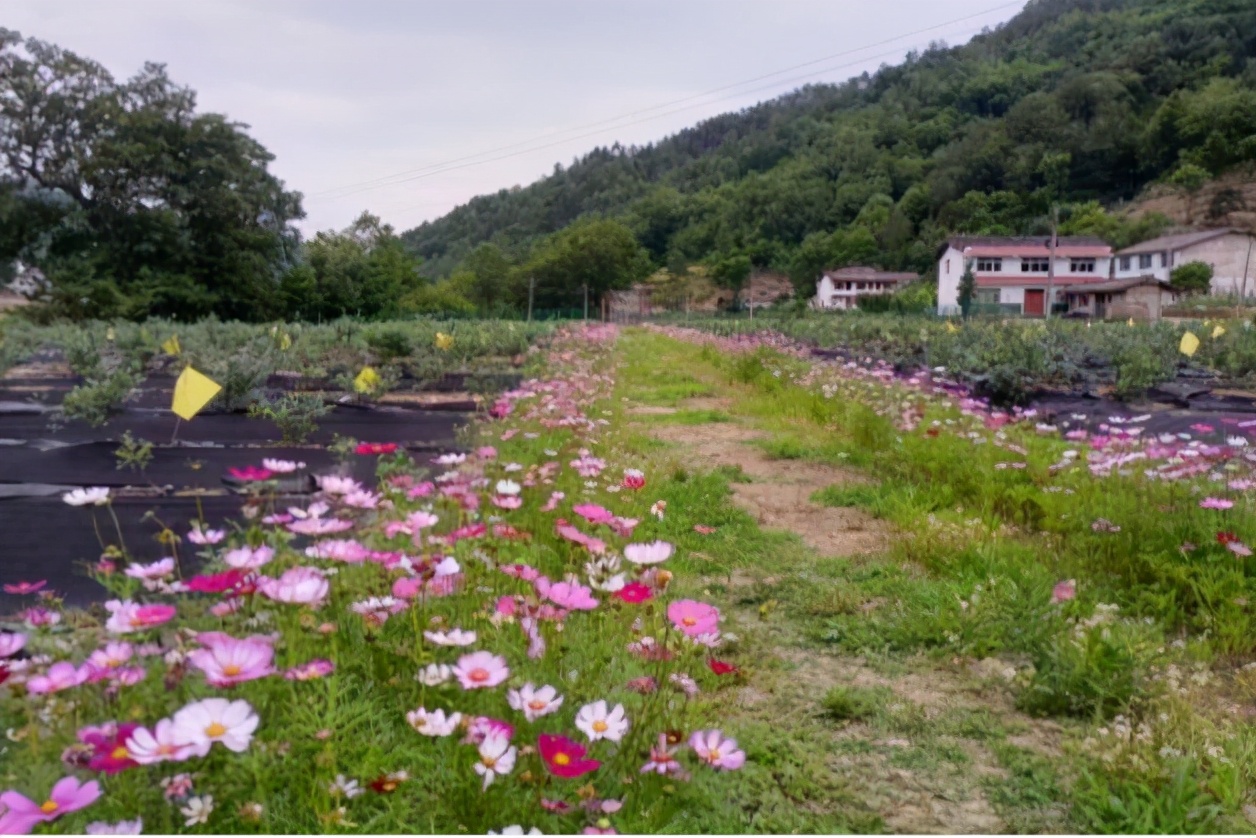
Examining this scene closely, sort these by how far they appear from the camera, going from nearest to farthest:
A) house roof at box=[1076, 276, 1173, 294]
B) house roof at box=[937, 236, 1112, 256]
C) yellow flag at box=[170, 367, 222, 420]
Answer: yellow flag at box=[170, 367, 222, 420]
house roof at box=[1076, 276, 1173, 294]
house roof at box=[937, 236, 1112, 256]

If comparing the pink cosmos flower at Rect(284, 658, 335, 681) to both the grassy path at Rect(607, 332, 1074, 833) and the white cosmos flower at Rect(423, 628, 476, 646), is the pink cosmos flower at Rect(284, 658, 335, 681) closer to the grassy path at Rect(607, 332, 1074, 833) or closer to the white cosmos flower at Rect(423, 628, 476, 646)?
the white cosmos flower at Rect(423, 628, 476, 646)

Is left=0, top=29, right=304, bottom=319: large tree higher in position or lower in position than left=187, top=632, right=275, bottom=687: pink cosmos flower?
higher

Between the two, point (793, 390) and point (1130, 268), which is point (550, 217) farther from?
point (793, 390)

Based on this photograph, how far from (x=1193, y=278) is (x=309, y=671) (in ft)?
153

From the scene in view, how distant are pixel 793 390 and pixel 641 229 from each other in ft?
226

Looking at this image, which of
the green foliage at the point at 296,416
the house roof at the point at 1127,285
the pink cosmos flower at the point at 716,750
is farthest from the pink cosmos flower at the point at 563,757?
the house roof at the point at 1127,285

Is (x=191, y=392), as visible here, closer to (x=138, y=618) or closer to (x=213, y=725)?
(x=138, y=618)

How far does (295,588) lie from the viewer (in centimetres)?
123

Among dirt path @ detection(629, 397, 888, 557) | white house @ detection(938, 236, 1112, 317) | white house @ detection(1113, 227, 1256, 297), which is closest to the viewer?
dirt path @ detection(629, 397, 888, 557)

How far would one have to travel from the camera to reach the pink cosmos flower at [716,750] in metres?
1.21

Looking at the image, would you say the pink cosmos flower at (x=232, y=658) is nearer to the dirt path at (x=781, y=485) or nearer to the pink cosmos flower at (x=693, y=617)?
the pink cosmos flower at (x=693, y=617)

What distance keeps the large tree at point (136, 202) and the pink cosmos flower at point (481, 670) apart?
1849 centimetres

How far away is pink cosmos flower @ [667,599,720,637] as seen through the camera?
1330mm

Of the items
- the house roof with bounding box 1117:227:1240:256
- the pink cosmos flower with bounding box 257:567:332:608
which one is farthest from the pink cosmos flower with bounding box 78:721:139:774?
the house roof with bounding box 1117:227:1240:256
